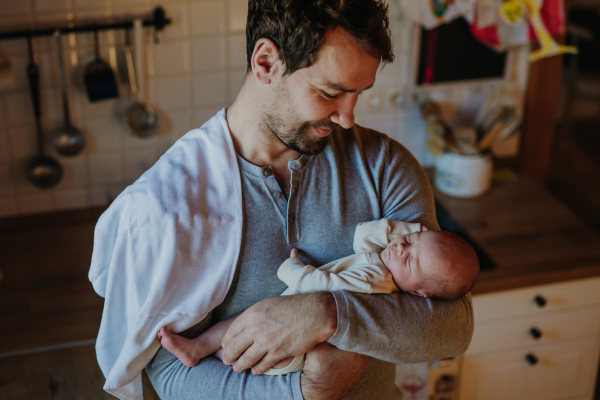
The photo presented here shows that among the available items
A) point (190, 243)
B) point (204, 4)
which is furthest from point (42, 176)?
point (190, 243)

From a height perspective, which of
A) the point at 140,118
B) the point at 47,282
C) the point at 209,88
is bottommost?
the point at 47,282

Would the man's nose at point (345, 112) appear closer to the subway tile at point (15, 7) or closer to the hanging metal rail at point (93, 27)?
the hanging metal rail at point (93, 27)

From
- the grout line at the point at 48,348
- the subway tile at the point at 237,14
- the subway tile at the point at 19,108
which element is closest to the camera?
the grout line at the point at 48,348

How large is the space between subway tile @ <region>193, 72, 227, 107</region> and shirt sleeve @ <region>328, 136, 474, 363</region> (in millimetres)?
1184

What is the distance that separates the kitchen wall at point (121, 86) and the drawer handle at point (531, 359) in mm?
1254

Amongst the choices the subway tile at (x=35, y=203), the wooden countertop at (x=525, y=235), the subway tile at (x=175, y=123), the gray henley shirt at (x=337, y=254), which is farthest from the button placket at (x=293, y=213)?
the subway tile at (x=35, y=203)

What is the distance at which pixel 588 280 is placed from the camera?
2262 millimetres

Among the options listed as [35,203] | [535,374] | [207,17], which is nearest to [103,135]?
[35,203]

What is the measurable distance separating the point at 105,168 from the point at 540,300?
1.71 meters

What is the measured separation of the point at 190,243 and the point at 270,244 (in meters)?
0.16

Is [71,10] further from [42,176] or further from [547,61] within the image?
[547,61]

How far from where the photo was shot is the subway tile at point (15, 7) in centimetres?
202

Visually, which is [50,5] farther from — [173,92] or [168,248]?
[168,248]

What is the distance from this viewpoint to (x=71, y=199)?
92.4 inches
